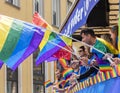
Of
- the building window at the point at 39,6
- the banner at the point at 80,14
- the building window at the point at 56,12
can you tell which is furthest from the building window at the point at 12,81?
the banner at the point at 80,14

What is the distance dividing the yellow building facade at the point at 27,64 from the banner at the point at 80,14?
13531 millimetres

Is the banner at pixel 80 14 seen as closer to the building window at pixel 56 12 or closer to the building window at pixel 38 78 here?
the building window at pixel 38 78

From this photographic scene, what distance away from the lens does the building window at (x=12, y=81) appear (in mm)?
24047

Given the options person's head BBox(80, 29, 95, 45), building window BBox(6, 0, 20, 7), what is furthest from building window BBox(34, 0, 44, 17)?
person's head BBox(80, 29, 95, 45)

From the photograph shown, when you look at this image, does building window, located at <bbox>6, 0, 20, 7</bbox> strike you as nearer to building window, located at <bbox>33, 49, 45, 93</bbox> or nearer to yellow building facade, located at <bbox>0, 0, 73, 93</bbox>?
yellow building facade, located at <bbox>0, 0, 73, 93</bbox>

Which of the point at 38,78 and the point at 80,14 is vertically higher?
the point at 38,78

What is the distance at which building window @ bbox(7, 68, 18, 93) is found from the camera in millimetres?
24047

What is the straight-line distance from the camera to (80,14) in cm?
768

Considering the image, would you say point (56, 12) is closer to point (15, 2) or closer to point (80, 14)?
point (15, 2)

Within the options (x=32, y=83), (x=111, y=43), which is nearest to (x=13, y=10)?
(x=32, y=83)

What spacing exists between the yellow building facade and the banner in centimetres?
1353

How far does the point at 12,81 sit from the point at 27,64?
1.81 m

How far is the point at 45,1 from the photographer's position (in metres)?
29.1

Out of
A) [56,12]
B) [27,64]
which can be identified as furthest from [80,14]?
[56,12]
